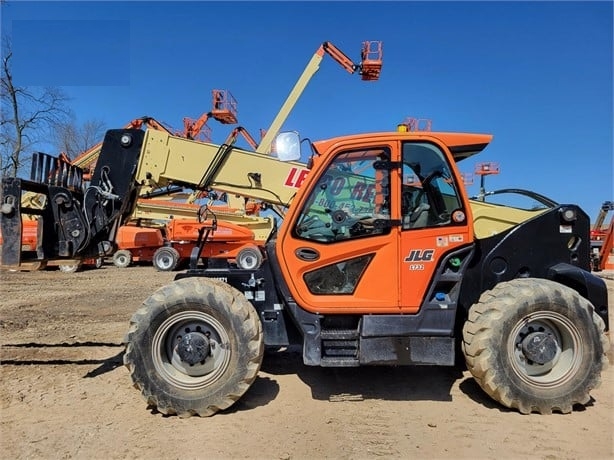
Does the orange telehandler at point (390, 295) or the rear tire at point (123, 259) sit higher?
the orange telehandler at point (390, 295)

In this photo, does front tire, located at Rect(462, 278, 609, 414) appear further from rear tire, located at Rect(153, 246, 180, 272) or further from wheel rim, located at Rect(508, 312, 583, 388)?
rear tire, located at Rect(153, 246, 180, 272)

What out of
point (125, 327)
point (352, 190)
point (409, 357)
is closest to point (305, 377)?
point (409, 357)

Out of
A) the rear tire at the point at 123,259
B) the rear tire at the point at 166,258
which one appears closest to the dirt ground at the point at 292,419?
the rear tire at the point at 166,258

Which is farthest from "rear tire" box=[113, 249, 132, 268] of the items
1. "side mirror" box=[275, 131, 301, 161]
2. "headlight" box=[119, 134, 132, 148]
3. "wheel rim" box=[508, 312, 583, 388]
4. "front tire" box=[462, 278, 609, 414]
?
"wheel rim" box=[508, 312, 583, 388]

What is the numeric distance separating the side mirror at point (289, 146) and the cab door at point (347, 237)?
0.85m

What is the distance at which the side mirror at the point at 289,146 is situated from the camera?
4910mm

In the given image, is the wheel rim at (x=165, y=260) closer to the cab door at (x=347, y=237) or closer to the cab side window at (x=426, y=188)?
the cab door at (x=347, y=237)

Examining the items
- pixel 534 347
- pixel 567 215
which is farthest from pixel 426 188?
pixel 534 347

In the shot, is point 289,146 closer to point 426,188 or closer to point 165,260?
point 426,188

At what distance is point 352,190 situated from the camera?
423 centimetres

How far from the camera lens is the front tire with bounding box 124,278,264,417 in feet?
12.9

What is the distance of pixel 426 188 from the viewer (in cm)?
424

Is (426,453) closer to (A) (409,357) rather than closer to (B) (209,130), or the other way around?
(A) (409,357)

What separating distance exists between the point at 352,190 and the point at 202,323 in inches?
73.8
